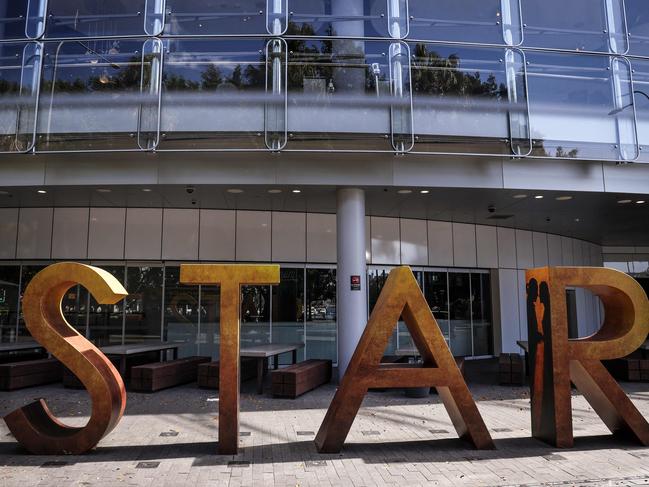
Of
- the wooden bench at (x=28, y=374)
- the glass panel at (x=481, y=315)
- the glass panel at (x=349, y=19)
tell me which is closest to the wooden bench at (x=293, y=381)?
the wooden bench at (x=28, y=374)

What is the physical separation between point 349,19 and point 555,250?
1276 centimetres

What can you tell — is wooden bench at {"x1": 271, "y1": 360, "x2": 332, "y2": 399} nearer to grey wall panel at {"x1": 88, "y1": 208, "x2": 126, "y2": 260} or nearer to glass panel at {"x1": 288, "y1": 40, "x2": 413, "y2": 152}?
glass panel at {"x1": 288, "y1": 40, "x2": 413, "y2": 152}

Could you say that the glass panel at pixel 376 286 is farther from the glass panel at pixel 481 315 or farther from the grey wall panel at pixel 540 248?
the grey wall panel at pixel 540 248

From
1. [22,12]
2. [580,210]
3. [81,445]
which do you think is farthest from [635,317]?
[22,12]

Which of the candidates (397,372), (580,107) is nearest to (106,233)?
(397,372)

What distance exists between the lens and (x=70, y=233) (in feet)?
51.1

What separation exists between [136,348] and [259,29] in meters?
7.73

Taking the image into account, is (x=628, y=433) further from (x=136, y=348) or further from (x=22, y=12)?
(x=22, y=12)

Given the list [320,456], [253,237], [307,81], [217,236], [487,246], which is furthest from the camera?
[487,246]

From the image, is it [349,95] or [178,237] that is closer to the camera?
[349,95]

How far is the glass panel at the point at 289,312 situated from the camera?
51.8 ft

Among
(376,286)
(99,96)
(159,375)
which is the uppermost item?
(99,96)

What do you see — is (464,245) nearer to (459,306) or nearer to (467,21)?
(459,306)

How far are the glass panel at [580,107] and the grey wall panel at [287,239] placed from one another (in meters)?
7.26
